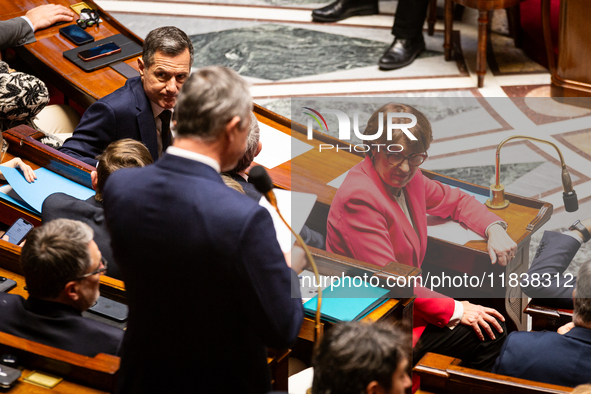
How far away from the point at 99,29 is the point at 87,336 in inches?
97.1

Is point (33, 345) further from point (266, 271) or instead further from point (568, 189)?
point (568, 189)

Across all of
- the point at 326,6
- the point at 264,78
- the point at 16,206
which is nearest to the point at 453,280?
the point at 16,206

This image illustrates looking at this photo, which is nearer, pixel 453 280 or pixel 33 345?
pixel 33 345

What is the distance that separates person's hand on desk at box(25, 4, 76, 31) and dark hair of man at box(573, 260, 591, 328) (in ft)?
9.89

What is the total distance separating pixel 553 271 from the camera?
2.33 m

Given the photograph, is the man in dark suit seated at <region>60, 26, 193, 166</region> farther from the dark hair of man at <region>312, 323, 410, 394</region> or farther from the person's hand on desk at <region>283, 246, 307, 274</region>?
the dark hair of man at <region>312, 323, 410, 394</region>

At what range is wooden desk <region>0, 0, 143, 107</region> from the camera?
324 centimetres

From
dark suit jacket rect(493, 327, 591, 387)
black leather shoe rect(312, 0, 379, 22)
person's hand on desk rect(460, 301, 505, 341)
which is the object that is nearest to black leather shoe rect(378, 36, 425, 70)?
black leather shoe rect(312, 0, 379, 22)

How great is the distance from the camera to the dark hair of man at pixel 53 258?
1671 millimetres

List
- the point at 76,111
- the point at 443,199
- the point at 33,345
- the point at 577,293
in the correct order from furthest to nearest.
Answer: the point at 76,111 → the point at 443,199 → the point at 577,293 → the point at 33,345

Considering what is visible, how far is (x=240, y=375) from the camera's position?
135 centimetres

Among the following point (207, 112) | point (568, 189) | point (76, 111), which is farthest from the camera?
point (76, 111)

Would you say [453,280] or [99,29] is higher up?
[99,29]

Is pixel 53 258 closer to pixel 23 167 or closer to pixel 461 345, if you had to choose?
pixel 23 167
